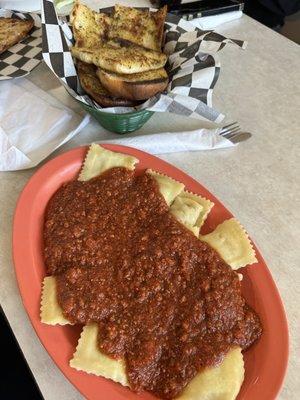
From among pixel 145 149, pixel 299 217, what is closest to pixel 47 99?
pixel 145 149

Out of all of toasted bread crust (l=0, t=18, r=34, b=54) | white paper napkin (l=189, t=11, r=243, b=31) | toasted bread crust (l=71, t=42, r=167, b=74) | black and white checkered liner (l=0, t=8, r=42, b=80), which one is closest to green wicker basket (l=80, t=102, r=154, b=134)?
toasted bread crust (l=71, t=42, r=167, b=74)

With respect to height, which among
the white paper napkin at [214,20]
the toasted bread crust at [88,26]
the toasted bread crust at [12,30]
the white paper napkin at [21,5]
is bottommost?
the toasted bread crust at [12,30]

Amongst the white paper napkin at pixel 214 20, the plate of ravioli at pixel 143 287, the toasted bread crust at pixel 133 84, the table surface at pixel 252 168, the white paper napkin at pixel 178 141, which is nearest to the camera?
the plate of ravioli at pixel 143 287

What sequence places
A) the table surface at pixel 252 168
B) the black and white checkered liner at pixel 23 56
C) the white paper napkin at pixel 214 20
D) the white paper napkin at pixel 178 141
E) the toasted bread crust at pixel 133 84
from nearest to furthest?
1. the table surface at pixel 252 168
2. the toasted bread crust at pixel 133 84
3. the white paper napkin at pixel 178 141
4. the black and white checkered liner at pixel 23 56
5. the white paper napkin at pixel 214 20

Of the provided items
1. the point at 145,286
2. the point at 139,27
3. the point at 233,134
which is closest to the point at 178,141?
the point at 233,134

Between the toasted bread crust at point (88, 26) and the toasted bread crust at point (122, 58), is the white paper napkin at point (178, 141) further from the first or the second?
the toasted bread crust at point (88, 26)

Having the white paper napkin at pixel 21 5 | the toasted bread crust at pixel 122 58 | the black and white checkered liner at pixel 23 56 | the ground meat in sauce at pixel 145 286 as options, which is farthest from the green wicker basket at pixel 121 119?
the white paper napkin at pixel 21 5
